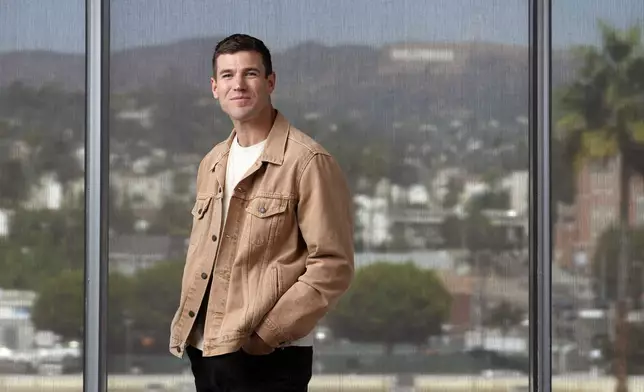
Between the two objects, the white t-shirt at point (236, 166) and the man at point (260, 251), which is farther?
the white t-shirt at point (236, 166)

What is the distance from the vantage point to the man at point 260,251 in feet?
6.34

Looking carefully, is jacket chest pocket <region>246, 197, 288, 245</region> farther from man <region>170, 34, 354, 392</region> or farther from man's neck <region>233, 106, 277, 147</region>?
man's neck <region>233, 106, 277, 147</region>

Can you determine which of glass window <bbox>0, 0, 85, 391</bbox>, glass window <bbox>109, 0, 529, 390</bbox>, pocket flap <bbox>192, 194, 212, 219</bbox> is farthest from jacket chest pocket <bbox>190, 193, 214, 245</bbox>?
glass window <bbox>0, 0, 85, 391</bbox>

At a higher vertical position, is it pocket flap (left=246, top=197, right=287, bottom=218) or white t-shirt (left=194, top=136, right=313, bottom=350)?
white t-shirt (left=194, top=136, right=313, bottom=350)

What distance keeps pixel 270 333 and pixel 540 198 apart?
61.9 inches

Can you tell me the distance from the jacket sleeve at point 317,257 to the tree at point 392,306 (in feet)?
3.87

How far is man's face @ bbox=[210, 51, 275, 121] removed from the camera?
6.73 feet

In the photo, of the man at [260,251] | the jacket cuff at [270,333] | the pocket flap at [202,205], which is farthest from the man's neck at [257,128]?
the jacket cuff at [270,333]

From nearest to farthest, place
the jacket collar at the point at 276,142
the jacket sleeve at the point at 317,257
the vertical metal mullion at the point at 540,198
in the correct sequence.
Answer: the jacket sleeve at the point at 317,257
the jacket collar at the point at 276,142
the vertical metal mullion at the point at 540,198

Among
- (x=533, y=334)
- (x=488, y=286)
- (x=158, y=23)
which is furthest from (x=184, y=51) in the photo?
(x=533, y=334)

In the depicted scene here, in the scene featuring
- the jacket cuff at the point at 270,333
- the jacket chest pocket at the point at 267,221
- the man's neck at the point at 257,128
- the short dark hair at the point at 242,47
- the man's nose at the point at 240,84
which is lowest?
the jacket cuff at the point at 270,333

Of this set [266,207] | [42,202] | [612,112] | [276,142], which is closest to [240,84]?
[276,142]

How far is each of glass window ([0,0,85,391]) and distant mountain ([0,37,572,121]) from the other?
1.0 inches

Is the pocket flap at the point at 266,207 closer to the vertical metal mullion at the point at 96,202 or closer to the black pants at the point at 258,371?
the black pants at the point at 258,371
